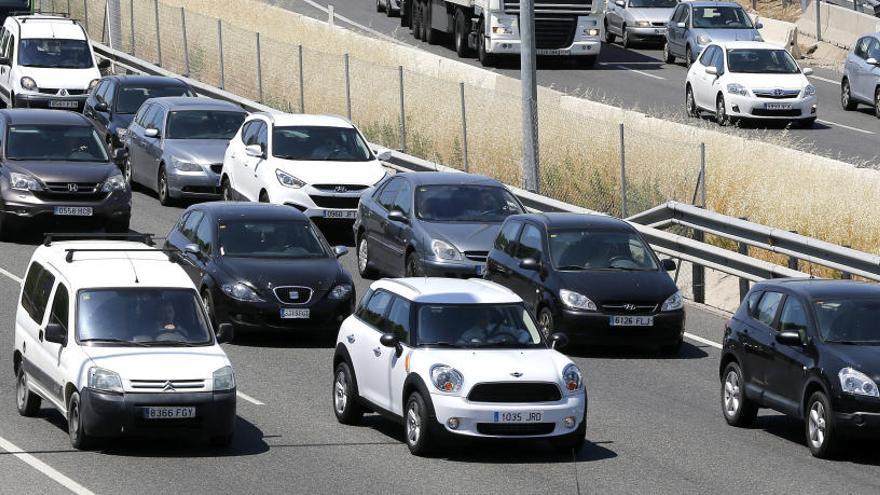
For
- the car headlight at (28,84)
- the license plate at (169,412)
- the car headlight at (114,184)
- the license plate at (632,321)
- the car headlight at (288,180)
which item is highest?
the license plate at (169,412)

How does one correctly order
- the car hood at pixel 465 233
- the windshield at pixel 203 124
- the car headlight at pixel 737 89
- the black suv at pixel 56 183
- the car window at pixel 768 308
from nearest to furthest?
the car window at pixel 768 308
the car hood at pixel 465 233
the black suv at pixel 56 183
the windshield at pixel 203 124
the car headlight at pixel 737 89

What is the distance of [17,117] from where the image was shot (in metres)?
28.4

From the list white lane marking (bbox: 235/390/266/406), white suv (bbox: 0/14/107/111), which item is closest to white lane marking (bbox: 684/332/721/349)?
white lane marking (bbox: 235/390/266/406)

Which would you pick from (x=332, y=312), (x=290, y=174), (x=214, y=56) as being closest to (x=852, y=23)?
(x=214, y=56)

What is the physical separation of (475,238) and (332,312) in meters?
3.34

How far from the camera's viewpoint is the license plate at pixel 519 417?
15484mm

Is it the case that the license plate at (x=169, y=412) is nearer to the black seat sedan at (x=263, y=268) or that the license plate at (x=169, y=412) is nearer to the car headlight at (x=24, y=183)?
the black seat sedan at (x=263, y=268)

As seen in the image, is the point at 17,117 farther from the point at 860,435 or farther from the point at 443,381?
the point at 860,435

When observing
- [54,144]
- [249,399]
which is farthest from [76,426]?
[54,144]

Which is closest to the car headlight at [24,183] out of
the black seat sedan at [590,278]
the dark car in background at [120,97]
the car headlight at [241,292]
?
the car headlight at [241,292]

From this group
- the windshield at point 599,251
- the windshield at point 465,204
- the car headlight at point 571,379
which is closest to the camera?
the car headlight at point 571,379

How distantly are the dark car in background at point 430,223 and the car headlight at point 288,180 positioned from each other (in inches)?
71.0

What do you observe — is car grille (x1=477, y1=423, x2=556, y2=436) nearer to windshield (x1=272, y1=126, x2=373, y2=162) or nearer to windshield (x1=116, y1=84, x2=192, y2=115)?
windshield (x1=272, y1=126, x2=373, y2=162)

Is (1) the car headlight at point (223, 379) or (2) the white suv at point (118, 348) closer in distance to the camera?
(2) the white suv at point (118, 348)
